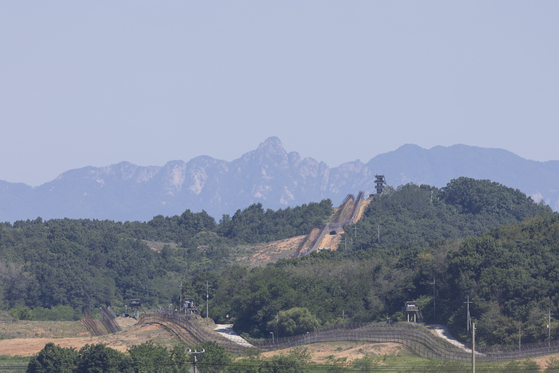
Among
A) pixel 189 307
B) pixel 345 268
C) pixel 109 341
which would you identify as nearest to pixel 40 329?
pixel 109 341

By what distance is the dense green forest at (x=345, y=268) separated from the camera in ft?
291

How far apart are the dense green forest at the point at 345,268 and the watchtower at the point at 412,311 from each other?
1209mm

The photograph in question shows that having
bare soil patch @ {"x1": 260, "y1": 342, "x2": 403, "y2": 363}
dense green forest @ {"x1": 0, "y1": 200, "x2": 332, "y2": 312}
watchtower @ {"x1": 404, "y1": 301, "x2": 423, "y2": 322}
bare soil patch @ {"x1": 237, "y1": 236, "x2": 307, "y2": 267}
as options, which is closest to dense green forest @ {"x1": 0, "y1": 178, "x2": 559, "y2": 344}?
dense green forest @ {"x1": 0, "y1": 200, "x2": 332, "y2": 312}

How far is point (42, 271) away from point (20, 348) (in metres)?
62.8

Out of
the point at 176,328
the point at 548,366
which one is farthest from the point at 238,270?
the point at 548,366

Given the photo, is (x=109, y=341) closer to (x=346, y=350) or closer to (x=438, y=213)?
(x=346, y=350)

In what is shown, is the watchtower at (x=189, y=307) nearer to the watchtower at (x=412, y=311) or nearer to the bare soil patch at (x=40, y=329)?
the bare soil patch at (x=40, y=329)

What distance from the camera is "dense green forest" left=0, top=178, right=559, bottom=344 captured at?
88.6 metres

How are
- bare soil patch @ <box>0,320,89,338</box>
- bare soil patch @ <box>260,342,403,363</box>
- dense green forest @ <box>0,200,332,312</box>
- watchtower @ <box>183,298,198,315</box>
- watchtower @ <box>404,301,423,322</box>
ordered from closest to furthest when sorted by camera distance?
bare soil patch @ <box>260,342,403,363</box> < watchtower @ <box>404,301,423,322</box> < bare soil patch @ <box>0,320,89,338</box> < watchtower @ <box>183,298,198,315</box> < dense green forest @ <box>0,200,332,312</box>

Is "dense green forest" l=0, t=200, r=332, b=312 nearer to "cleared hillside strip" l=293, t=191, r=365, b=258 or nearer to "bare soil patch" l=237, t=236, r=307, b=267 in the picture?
"bare soil patch" l=237, t=236, r=307, b=267

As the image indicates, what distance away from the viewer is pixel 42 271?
5989 inches

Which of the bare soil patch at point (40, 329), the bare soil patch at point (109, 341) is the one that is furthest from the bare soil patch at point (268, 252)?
the bare soil patch at point (109, 341)

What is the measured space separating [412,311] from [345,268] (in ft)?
65.5

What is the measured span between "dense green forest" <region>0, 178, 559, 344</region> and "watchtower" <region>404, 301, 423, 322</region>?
1.21 m
